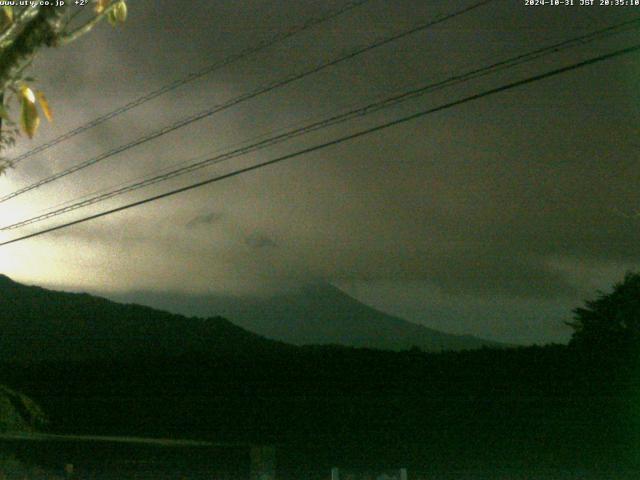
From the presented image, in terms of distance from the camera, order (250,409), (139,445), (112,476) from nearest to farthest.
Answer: (112,476), (139,445), (250,409)

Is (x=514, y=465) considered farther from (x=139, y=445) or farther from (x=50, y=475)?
(x=50, y=475)

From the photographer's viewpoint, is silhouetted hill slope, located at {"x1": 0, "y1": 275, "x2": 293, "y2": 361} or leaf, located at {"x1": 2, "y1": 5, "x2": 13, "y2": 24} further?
silhouetted hill slope, located at {"x1": 0, "y1": 275, "x2": 293, "y2": 361}

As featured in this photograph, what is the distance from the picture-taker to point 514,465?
51.0 ft

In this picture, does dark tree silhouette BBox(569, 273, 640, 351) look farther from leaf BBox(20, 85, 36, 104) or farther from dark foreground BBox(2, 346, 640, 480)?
leaf BBox(20, 85, 36, 104)

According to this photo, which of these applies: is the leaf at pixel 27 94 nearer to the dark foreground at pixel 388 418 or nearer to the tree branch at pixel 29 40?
the tree branch at pixel 29 40

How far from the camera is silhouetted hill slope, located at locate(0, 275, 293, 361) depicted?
3766 cm

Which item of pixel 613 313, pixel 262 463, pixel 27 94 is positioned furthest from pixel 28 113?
pixel 613 313

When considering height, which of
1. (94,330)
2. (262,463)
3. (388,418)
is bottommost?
(262,463)

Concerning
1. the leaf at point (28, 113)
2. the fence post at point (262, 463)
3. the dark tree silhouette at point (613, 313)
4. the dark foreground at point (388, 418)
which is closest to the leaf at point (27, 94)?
the leaf at point (28, 113)

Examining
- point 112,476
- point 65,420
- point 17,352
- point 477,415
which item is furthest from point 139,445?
point 17,352

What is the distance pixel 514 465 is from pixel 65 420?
685 inches

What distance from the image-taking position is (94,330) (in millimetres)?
39719

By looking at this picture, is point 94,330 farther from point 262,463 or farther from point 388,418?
point 262,463

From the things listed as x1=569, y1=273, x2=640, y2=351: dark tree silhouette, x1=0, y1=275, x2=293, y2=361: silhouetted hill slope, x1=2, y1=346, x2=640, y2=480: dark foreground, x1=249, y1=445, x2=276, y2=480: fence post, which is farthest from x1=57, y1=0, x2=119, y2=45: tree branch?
x1=0, y1=275, x2=293, y2=361: silhouetted hill slope
